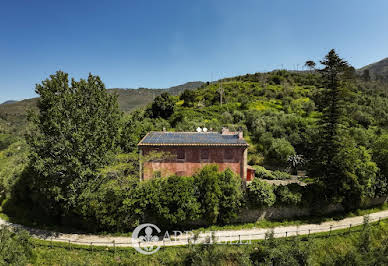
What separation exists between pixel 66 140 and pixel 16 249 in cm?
895

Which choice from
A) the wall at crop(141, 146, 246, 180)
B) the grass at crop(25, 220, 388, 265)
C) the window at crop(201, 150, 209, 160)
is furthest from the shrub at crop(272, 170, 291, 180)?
the window at crop(201, 150, 209, 160)

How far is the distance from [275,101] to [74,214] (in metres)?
62.6

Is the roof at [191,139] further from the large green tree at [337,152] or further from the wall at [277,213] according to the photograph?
the large green tree at [337,152]

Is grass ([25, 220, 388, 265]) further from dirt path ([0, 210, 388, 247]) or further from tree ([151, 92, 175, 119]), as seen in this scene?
tree ([151, 92, 175, 119])

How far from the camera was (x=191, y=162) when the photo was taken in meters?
22.2

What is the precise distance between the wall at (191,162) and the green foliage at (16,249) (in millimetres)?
11002

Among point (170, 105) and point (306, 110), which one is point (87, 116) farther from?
point (306, 110)

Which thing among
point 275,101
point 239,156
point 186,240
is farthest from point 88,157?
point 275,101

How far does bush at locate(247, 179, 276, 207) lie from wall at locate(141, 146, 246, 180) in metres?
3.06

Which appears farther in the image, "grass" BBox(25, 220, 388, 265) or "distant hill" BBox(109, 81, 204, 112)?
"distant hill" BBox(109, 81, 204, 112)

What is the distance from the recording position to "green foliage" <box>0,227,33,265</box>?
1428cm

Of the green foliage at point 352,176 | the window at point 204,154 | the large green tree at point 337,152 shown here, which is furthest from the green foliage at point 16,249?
the green foliage at point 352,176

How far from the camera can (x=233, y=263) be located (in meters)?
15.8

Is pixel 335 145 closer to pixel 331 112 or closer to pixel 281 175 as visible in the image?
pixel 331 112
